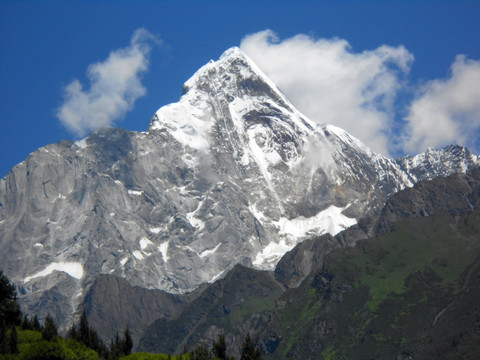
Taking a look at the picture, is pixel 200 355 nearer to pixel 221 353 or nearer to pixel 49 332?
pixel 221 353

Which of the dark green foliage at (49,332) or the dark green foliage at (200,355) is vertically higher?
the dark green foliage at (49,332)

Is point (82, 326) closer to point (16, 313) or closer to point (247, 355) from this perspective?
point (16, 313)

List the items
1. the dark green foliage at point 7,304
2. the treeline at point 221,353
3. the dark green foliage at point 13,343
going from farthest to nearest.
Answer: the treeline at point 221,353 → the dark green foliage at point 7,304 → the dark green foliage at point 13,343

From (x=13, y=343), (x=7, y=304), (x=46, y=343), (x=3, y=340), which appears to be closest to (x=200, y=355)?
(x=46, y=343)

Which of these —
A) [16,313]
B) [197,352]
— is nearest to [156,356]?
[197,352]

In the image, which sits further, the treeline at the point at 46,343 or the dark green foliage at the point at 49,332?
the dark green foliage at the point at 49,332

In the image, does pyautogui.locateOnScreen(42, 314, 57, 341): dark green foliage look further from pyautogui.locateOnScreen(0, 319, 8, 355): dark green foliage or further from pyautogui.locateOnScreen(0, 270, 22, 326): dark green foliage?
pyautogui.locateOnScreen(0, 319, 8, 355): dark green foliage

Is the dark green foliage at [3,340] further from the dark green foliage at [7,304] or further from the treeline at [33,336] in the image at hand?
the dark green foliage at [7,304]

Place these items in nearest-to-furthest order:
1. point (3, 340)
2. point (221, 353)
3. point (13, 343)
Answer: point (13, 343) < point (3, 340) < point (221, 353)

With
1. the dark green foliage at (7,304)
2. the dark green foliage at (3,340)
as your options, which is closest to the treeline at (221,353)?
the dark green foliage at (7,304)

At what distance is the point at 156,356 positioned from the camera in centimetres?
19212

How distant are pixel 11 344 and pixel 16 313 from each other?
72.2 ft

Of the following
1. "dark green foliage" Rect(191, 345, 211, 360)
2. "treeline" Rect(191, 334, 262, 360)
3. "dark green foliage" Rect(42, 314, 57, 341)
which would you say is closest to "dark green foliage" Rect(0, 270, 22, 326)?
"dark green foliage" Rect(42, 314, 57, 341)

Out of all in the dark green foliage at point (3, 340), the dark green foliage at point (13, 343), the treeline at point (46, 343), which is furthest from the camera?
the dark green foliage at point (13, 343)
